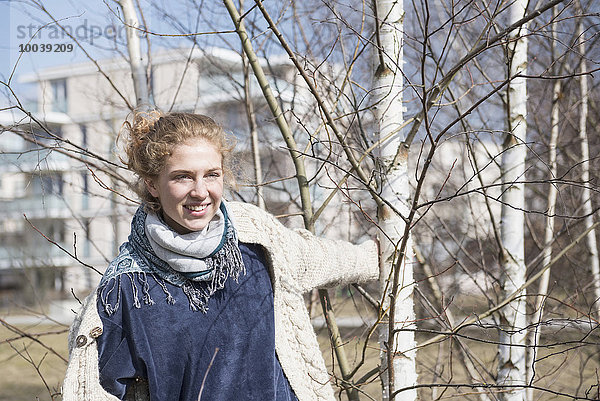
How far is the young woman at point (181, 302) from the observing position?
196cm

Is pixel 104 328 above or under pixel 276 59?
under

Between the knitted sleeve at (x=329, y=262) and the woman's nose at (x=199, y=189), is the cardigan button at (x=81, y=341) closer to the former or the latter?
the woman's nose at (x=199, y=189)

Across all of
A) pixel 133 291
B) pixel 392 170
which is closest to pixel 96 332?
pixel 133 291

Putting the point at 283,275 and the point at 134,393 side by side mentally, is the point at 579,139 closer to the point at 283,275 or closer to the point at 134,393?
the point at 283,275

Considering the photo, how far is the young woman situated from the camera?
1.96 m

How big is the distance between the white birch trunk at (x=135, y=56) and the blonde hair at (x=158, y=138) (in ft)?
3.81

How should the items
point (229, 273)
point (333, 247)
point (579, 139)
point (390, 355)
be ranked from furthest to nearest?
1. point (579, 139)
2. point (333, 247)
3. point (229, 273)
4. point (390, 355)

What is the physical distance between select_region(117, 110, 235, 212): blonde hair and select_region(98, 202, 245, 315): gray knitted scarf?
4.4 inches

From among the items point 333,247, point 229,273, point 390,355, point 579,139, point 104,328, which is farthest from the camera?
point 579,139

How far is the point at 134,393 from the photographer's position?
6.63ft

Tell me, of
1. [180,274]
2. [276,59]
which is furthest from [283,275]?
[276,59]

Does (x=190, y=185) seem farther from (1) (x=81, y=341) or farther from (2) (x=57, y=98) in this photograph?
(2) (x=57, y=98)

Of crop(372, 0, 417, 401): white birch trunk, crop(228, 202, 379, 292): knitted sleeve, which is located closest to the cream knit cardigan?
crop(228, 202, 379, 292): knitted sleeve

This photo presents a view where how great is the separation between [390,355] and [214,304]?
62cm
